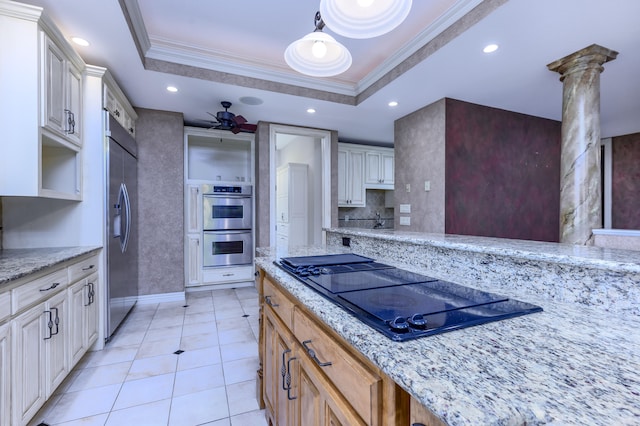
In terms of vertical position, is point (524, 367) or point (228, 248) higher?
point (524, 367)

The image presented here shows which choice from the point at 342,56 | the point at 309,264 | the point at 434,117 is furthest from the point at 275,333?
the point at 434,117

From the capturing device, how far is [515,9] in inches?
72.1

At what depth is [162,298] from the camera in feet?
11.9

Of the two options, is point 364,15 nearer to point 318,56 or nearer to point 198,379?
point 318,56

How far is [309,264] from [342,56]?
3.90ft

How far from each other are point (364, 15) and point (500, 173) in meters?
3.13

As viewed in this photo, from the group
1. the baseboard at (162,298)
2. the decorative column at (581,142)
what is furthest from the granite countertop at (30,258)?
the decorative column at (581,142)

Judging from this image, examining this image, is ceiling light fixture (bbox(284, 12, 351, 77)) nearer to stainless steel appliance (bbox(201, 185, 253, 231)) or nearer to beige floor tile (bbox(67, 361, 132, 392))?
beige floor tile (bbox(67, 361, 132, 392))

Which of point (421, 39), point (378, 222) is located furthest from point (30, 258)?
point (378, 222)

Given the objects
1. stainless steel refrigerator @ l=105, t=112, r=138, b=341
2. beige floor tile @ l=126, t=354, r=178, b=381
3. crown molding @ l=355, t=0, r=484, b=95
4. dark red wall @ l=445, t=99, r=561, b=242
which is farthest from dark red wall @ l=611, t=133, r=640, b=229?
stainless steel refrigerator @ l=105, t=112, r=138, b=341

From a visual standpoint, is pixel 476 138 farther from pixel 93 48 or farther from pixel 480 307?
pixel 93 48

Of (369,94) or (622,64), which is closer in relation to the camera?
(622,64)

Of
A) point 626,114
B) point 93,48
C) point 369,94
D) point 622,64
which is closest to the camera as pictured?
point 93,48

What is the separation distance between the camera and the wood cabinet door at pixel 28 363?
139 centimetres
